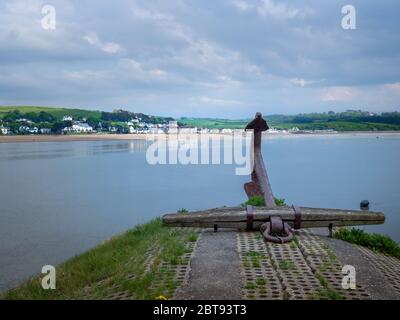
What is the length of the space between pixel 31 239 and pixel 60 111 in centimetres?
12200

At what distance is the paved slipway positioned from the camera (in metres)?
5.80

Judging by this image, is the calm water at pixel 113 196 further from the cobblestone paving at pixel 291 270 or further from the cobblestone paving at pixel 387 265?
the cobblestone paving at pixel 291 270

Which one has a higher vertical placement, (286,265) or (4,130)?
(4,130)

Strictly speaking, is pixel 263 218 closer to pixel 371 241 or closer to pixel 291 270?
pixel 291 270

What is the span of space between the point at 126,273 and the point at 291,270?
8.50ft

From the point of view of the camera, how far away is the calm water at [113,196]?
46.2 ft

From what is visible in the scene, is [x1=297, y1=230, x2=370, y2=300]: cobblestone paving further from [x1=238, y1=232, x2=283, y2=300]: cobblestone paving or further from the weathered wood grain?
[x1=238, y1=232, x2=283, y2=300]: cobblestone paving

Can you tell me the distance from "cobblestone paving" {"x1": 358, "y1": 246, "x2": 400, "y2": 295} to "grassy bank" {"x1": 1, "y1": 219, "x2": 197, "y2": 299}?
3.19 m

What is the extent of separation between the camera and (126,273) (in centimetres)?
713

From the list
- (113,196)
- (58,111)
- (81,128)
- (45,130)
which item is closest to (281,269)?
(113,196)

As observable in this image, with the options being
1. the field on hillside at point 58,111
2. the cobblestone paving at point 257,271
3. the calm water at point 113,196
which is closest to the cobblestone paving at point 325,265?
the cobblestone paving at point 257,271

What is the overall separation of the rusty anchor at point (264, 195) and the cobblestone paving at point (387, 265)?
144 cm

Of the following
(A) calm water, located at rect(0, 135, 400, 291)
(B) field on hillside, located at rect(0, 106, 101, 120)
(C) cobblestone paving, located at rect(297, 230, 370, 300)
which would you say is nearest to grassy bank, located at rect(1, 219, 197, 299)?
A: (C) cobblestone paving, located at rect(297, 230, 370, 300)
